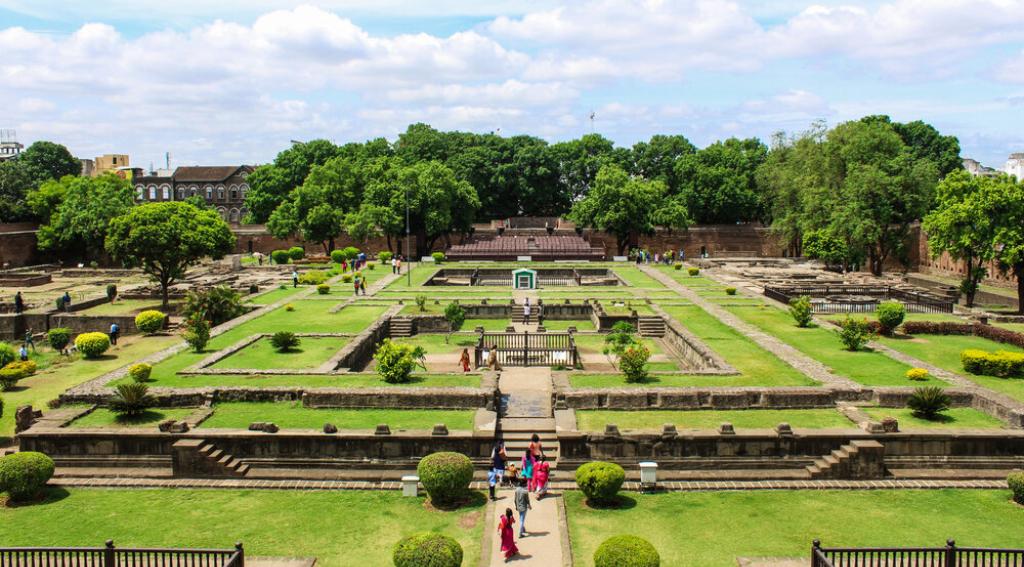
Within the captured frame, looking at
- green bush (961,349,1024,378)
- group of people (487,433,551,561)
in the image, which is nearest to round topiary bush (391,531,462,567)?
group of people (487,433,551,561)

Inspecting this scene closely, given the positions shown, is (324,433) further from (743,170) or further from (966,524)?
(743,170)

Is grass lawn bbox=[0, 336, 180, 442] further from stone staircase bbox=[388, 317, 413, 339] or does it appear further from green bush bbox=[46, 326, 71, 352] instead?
stone staircase bbox=[388, 317, 413, 339]

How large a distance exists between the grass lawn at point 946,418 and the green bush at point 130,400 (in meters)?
17.2

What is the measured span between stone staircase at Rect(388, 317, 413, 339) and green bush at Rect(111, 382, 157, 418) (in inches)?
517

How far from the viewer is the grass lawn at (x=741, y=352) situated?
72.9 ft

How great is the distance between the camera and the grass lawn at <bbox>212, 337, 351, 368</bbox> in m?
24.4

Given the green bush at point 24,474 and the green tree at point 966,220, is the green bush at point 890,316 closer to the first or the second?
the green tree at point 966,220

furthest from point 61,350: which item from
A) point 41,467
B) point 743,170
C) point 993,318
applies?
point 743,170

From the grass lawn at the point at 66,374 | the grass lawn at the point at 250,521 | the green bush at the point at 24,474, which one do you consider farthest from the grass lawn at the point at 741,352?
the grass lawn at the point at 66,374

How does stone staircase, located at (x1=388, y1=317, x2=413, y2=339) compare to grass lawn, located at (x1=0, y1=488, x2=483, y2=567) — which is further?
stone staircase, located at (x1=388, y1=317, x2=413, y2=339)

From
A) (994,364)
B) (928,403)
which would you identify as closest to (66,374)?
(928,403)

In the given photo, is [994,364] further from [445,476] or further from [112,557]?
[112,557]

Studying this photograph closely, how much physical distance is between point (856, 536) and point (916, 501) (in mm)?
2490

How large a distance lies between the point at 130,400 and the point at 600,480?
11.3m
